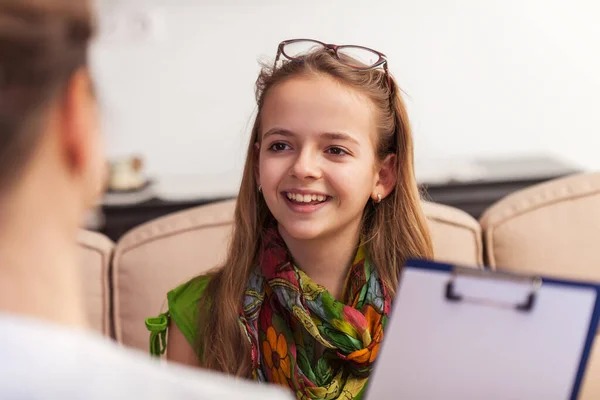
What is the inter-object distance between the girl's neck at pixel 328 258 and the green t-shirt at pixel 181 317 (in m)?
0.20

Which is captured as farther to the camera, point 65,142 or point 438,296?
point 438,296

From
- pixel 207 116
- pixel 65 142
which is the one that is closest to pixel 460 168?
pixel 207 116

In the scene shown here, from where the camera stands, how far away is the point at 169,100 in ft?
10.6

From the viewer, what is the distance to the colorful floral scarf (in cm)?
141

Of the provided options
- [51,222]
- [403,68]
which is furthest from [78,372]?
[403,68]

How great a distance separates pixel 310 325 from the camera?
4.70 ft

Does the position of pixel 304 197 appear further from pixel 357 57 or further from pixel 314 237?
pixel 357 57

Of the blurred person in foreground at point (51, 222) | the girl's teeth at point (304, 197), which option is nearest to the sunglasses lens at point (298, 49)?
the girl's teeth at point (304, 197)

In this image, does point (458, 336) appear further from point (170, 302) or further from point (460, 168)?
point (460, 168)

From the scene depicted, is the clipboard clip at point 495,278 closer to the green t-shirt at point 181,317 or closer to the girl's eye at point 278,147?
the girl's eye at point 278,147

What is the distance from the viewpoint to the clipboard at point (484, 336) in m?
0.80

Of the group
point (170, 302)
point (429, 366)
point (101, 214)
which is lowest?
point (101, 214)

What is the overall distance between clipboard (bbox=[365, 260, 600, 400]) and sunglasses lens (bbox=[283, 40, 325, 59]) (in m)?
0.76

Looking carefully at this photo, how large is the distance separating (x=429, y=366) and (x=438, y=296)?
0.08 m
